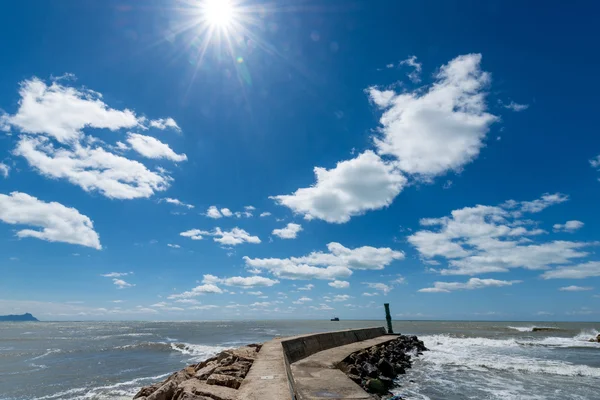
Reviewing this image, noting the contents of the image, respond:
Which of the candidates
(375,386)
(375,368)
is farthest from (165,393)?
(375,368)

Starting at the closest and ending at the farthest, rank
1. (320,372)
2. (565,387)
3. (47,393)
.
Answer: (320,372)
(565,387)
(47,393)

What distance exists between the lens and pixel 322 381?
7559 mm

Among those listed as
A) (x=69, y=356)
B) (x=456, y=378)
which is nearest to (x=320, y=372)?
(x=456, y=378)

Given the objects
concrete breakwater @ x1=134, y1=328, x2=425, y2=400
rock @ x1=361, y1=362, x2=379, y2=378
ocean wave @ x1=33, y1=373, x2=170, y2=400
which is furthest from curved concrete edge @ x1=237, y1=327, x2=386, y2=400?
ocean wave @ x1=33, y1=373, x2=170, y2=400

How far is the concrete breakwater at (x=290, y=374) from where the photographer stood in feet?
17.4

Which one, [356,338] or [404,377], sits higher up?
[356,338]

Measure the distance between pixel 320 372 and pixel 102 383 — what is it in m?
10.2

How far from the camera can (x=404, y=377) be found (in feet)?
41.8

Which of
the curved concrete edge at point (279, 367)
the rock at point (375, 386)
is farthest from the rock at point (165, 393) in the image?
the rock at point (375, 386)

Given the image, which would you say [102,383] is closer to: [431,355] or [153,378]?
[153,378]

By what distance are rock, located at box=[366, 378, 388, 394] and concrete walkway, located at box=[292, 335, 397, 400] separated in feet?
3.54

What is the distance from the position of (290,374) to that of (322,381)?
82 centimetres

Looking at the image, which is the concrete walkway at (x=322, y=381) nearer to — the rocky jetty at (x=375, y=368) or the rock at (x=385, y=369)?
the rocky jetty at (x=375, y=368)

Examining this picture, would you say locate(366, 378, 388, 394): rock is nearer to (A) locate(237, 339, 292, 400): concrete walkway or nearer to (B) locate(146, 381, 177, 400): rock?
(A) locate(237, 339, 292, 400): concrete walkway
